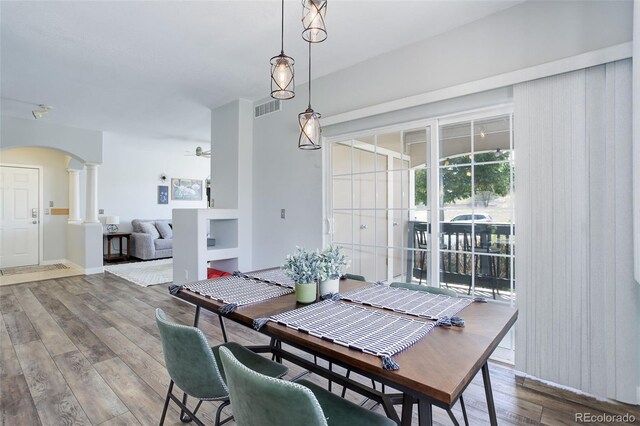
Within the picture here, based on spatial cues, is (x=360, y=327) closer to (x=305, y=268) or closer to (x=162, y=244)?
(x=305, y=268)

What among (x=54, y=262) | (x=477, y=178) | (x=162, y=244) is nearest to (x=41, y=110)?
(x=162, y=244)

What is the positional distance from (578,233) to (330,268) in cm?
180

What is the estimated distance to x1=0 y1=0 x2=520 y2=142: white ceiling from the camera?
253 cm

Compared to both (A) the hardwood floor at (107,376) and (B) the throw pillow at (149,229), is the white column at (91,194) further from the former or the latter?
(A) the hardwood floor at (107,376)

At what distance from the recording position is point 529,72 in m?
2.33

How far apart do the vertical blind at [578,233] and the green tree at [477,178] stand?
0.20 metres

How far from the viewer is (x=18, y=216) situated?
21.7ft

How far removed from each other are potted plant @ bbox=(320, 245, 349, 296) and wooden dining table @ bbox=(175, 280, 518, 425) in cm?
21

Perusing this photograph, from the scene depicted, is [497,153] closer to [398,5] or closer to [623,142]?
[623,142]

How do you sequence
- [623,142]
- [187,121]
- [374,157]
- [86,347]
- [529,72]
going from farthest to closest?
1. [187,121]
2. [374,157]
3. [86,347]
4. [529,72]
5. [623,142]

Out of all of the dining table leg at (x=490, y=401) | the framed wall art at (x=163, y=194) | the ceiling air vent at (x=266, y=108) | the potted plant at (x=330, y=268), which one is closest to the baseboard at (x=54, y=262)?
the framed wall art at (x=163, y=194)

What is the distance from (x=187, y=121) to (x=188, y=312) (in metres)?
3.54

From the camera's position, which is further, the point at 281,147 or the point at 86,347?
the point at 281,147

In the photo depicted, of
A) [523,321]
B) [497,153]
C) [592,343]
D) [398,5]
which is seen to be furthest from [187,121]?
[592,343]
